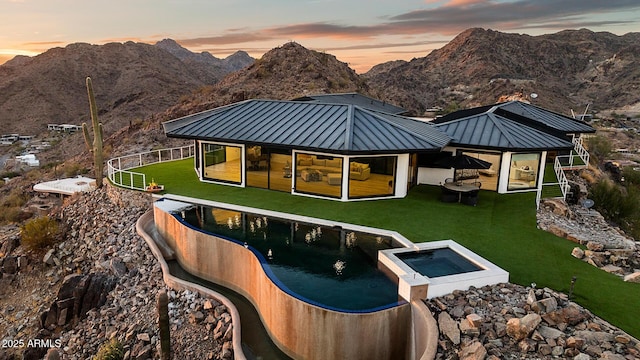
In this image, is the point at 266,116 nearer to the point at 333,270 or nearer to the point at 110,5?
the point at 333,270

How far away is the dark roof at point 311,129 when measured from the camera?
14656 mm

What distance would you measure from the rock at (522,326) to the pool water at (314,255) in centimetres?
234

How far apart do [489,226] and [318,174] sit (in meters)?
6.45

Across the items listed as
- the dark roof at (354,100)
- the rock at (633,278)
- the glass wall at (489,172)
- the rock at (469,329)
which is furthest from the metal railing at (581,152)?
the rock at (469,329)

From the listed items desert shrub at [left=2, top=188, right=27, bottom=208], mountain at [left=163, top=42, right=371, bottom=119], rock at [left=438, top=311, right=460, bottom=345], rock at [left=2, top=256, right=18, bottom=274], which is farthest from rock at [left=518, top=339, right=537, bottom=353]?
mountain at [left=163, top=42, right=371, bottom=119]

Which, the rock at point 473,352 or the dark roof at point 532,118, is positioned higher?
the dark roof at point 532,118

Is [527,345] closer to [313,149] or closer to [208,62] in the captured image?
[313,149]

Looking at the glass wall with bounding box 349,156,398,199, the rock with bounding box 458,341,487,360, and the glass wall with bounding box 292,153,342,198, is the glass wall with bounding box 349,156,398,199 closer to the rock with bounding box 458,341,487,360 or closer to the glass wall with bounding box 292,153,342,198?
the glass wall with bounding box 292,153,342,198

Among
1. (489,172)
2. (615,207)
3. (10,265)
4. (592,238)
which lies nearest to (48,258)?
(10,265)

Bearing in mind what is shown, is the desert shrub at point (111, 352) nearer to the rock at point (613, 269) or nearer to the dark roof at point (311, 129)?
the dark roof at point (311, 129)

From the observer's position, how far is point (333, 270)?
10.4m

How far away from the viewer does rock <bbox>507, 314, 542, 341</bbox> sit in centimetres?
736

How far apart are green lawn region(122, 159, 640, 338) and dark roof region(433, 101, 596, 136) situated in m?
5.60

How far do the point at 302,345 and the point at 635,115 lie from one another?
86.7m
